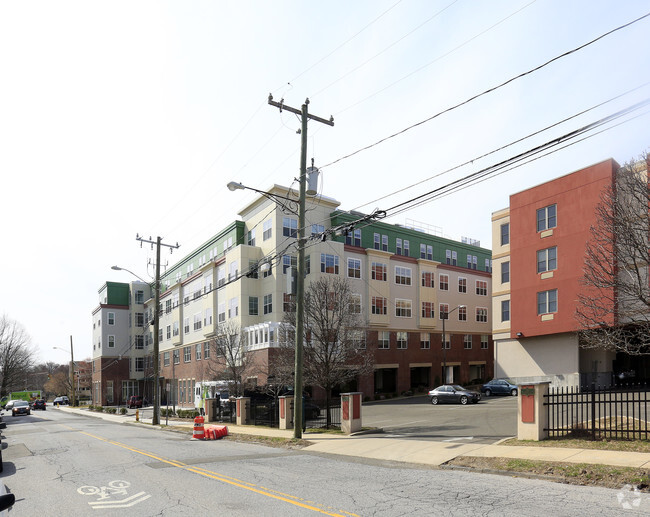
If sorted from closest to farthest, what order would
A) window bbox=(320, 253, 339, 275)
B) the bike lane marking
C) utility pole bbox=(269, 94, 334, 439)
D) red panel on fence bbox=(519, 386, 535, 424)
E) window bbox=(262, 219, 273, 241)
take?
the bike lane marking, red panel on fence bbox=(519, 386, 535, 424), utility pole bbox=(269, 94, 334, 439), window bbox=(262, 219, 273, 241), window bbox=(320, 253, 339, 275)

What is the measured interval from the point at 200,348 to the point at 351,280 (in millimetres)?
19284

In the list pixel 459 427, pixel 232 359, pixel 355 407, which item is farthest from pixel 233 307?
pixel 459 427

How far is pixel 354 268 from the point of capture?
161 ft

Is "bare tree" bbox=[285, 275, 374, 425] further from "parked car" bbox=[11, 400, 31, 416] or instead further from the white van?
"parked car" bbox=[11, 400, 31, 416]

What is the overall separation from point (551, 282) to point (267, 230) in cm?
2352

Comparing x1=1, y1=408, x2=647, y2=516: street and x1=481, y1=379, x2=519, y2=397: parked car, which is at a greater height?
x1=1, y1=408, x2=647, y2=516: street

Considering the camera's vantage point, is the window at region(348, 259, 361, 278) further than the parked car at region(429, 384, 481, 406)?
Yes

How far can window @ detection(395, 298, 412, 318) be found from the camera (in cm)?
5269

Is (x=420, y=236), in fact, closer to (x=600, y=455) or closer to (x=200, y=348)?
(x=200, y=348)

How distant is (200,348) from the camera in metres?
56.1

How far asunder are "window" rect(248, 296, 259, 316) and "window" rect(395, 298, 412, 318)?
14.5 meters

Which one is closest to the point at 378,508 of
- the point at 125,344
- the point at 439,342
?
the point at 439,342

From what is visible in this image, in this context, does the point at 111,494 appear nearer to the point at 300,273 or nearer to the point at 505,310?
the point at 300,273

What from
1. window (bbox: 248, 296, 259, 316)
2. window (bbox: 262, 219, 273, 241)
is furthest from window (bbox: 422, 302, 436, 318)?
window (bbox: 262, 219, 273, 241)
